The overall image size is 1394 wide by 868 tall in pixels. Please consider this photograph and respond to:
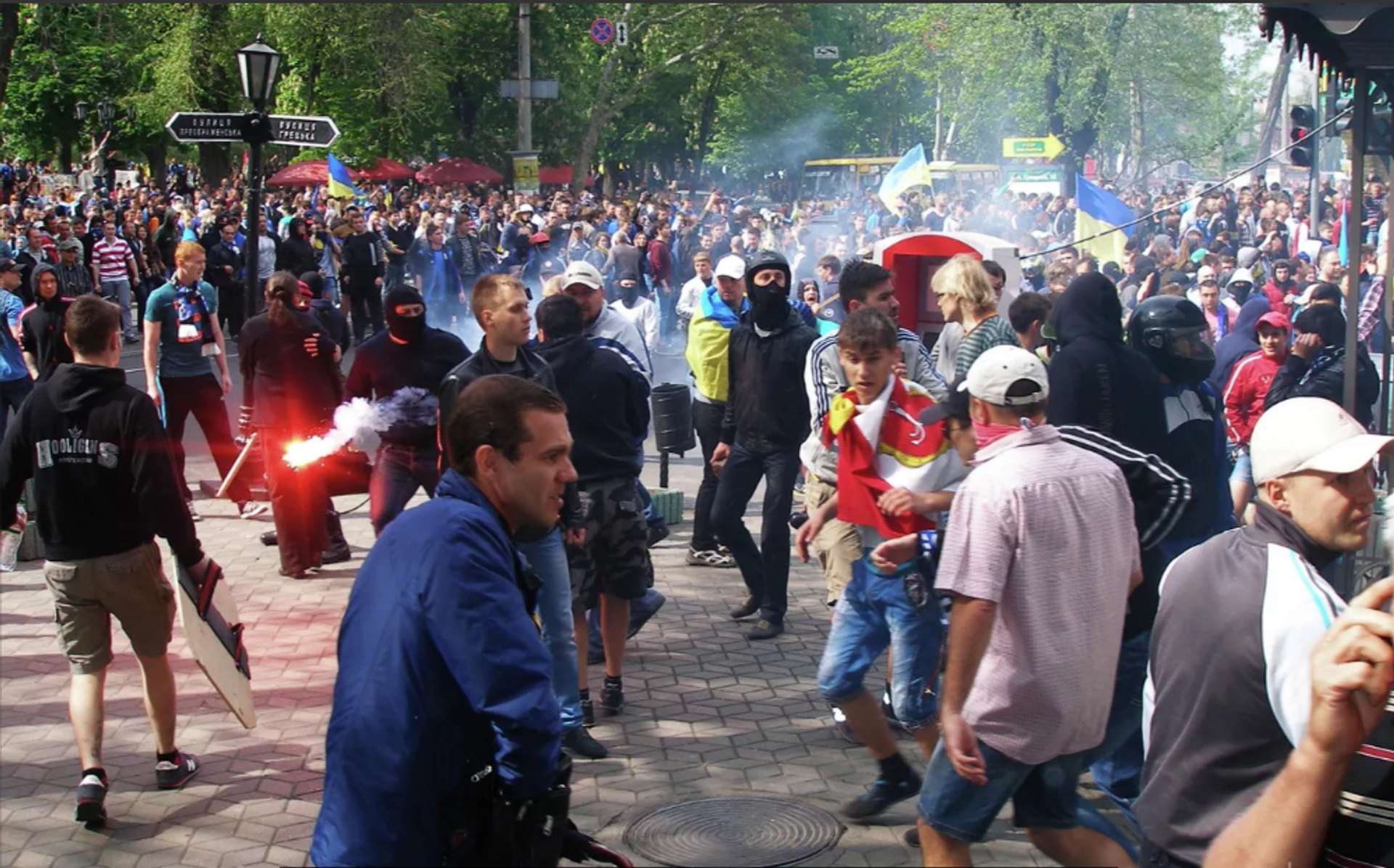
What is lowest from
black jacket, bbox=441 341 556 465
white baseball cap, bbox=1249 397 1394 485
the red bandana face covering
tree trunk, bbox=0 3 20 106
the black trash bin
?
the black trash bin

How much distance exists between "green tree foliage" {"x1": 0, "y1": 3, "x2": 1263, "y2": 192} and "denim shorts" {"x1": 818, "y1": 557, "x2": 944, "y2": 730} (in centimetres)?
1262

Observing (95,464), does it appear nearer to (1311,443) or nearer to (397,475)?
(397,475)

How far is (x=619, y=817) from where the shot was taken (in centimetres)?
548

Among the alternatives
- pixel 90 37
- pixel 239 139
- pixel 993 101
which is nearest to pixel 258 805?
pixel 239 139

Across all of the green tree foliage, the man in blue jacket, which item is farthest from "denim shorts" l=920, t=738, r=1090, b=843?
the green tree foliage

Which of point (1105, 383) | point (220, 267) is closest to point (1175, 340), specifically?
point (1105, 383)

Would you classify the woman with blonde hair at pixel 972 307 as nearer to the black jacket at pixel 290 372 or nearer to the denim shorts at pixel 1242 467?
the denim shorts at pixel 1242 467

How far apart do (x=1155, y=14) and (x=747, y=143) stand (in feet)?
149

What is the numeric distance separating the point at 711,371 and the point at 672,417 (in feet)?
2.88

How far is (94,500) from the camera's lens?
547cm

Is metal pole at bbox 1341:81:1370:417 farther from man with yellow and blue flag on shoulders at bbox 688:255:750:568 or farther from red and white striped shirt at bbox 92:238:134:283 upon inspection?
red and white striped shirt at bbox 92:238:134:283

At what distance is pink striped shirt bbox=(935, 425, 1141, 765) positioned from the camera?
391cm

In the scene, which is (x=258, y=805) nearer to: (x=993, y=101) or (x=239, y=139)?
(x=239, y=139)

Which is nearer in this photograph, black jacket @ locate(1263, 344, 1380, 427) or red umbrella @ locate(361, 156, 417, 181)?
black jacket @ locate(1263, 344, 1380, 427)
